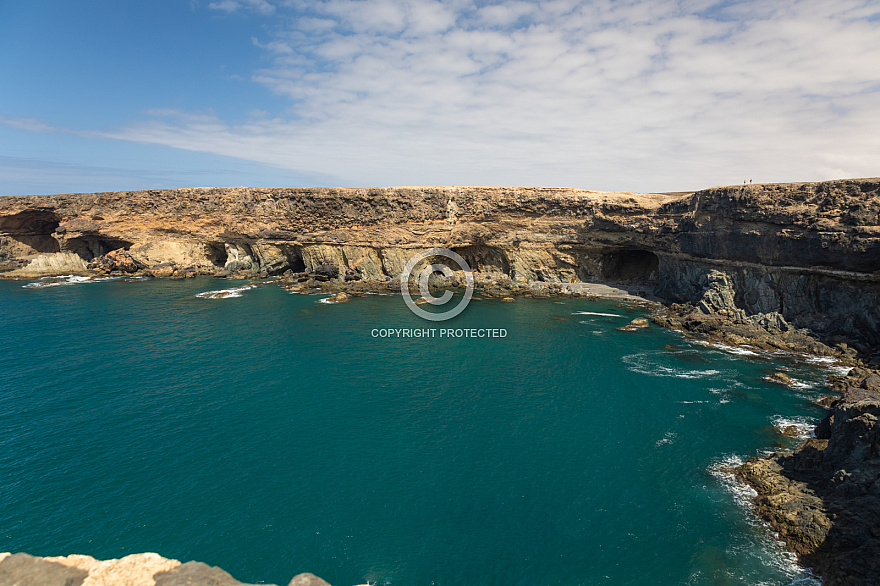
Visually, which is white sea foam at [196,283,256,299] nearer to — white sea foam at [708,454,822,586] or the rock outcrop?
white sea foam at [708,454,822,586]

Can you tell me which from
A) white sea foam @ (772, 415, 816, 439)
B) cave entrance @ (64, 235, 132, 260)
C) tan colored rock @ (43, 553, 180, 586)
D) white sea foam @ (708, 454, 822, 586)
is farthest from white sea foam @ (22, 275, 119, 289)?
white sea foam @ (772, 415, 816, 439)

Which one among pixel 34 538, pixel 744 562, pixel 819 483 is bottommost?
pixel 34 538

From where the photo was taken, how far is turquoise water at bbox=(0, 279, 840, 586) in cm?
1473

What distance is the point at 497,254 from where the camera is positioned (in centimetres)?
6619

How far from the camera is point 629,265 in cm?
6438

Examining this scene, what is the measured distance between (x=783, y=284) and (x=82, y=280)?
94506 millimetres

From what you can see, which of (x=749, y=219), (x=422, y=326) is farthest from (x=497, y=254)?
(x=749, y=219)

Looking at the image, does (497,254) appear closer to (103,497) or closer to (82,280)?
(103,497)

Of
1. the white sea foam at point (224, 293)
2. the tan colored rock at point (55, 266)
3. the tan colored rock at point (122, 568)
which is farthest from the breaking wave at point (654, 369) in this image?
the tan colored rock at point (55, 266)

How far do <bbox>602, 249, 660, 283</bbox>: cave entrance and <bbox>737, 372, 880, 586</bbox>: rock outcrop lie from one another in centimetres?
4355

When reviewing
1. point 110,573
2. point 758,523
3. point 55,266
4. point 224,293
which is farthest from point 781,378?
point 55,266

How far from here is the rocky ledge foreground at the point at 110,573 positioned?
8836 mm

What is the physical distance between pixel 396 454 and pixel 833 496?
18.0m

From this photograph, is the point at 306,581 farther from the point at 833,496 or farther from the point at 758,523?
the point at 833,496
